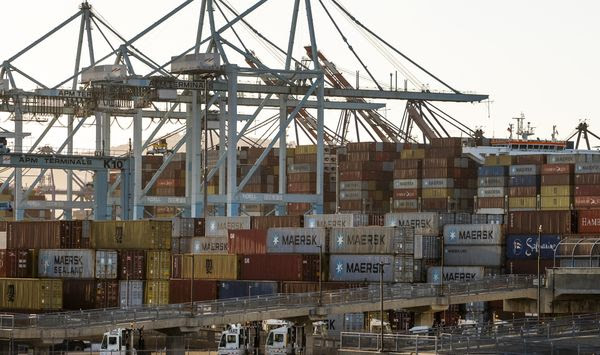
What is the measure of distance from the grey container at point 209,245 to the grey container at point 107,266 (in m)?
10.3

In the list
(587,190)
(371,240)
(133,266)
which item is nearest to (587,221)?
(371,240)

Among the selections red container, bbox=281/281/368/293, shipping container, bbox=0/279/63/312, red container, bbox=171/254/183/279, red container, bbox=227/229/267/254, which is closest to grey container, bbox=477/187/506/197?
red container, bbox=227/229/267/254

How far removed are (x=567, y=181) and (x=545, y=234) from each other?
3890cm

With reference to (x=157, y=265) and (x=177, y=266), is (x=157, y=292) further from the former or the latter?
(x=177, y=266)

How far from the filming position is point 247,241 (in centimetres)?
8719

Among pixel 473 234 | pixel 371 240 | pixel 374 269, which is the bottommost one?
pixel 374 269

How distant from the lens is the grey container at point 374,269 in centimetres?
7900

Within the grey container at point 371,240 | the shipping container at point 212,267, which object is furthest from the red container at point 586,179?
the shipping container at point 212,267

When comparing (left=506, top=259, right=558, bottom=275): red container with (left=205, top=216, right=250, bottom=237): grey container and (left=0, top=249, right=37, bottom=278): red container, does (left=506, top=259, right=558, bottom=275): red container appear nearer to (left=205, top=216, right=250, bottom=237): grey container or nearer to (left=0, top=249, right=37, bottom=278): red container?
(left=205, top=216, right=250, bottom=237): grey container

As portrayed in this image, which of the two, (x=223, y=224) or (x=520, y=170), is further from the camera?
(x=520, y=170)

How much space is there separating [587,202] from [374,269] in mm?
38618

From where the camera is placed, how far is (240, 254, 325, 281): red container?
80.6 metres

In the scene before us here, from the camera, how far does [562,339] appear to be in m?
62.3

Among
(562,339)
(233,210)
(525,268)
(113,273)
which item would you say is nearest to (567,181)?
(233,210)
